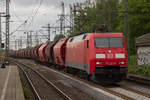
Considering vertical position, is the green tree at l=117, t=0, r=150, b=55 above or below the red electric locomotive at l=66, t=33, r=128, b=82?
above

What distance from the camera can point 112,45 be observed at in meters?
16.4

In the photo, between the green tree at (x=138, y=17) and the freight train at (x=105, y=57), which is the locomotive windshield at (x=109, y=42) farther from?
the green tree at (x=138, y=17)

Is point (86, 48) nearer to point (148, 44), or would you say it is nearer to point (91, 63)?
point (91, 63)

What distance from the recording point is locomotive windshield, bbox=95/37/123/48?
16375mm

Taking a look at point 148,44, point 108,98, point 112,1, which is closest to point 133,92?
point 108,98

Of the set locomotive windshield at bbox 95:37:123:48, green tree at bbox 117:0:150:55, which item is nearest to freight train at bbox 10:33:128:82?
locomotive windshield at bbox 95:37:123:48

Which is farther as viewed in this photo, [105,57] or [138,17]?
[138,17]

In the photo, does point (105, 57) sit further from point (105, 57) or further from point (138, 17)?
point (138, 17)

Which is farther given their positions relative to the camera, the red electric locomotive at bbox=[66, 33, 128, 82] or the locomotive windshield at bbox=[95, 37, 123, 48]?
the locomotive windshield at bbox=[95, 37, 123, 48]

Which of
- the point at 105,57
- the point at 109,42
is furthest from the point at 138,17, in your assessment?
the point at 105,57

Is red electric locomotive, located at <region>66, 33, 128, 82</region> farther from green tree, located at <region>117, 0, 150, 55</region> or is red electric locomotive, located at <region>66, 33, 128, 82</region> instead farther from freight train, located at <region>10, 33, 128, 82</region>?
green tree, located at <region>117, 0, 150, 55</region>

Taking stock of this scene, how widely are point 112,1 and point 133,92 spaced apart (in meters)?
39.4

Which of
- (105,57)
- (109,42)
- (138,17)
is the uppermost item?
(138,17)

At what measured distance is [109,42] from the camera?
54.2ft
